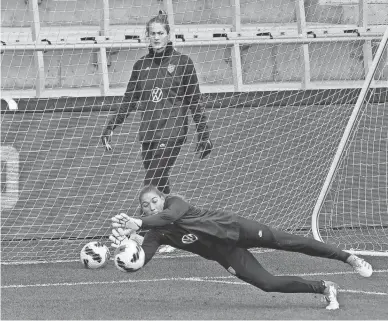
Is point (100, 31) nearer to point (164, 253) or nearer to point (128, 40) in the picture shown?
point (128, 40)

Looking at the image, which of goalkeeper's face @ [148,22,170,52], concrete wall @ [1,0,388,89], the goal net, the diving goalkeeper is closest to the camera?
the diving goalkeeper

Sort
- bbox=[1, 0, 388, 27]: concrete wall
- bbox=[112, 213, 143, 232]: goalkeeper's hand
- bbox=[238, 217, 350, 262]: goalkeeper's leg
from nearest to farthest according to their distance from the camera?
bbox=[112, 213, 143, 232]: goalkeeper's hand < bbox=[238, 217, 350, 262]: goalkeeper's leg < bbox=[1, 0, 388, 27]: concrete wall

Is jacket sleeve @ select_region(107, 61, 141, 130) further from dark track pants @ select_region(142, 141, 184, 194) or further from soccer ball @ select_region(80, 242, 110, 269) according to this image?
soccer ball @ select_region(80, 242, 110, 269)

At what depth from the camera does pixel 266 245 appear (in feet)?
24.4

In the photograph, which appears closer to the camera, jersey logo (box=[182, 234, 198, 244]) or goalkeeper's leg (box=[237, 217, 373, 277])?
jersey logo (box=[182, 234, 198, 244])

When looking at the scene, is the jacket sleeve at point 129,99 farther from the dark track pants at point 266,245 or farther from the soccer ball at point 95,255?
the dark track pants at point 266,245

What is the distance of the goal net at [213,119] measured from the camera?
973cm

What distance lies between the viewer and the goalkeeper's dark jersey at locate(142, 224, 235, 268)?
7.19 m

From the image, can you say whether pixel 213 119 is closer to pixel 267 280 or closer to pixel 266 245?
pixel 266 245

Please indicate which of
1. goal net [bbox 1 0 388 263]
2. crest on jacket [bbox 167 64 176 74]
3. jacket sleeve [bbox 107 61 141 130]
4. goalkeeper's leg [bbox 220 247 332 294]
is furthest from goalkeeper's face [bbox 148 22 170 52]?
goalkeeper's leg [bbox 220 247 332 294]

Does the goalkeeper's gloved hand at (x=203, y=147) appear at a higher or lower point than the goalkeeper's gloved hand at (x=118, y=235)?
higher

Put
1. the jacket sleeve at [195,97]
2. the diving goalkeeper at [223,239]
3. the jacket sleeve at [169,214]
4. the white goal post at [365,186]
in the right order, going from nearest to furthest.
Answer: the jacket sleeve at [169,214] → the diving goalkeeper at [223,239] → the jacket sleeve at [195,97] → the white goal post at [365,186]

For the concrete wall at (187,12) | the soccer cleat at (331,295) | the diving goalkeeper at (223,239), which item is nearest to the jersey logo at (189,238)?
the diving goalkeeper at (223,239)

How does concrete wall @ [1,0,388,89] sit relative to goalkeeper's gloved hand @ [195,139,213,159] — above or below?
above
